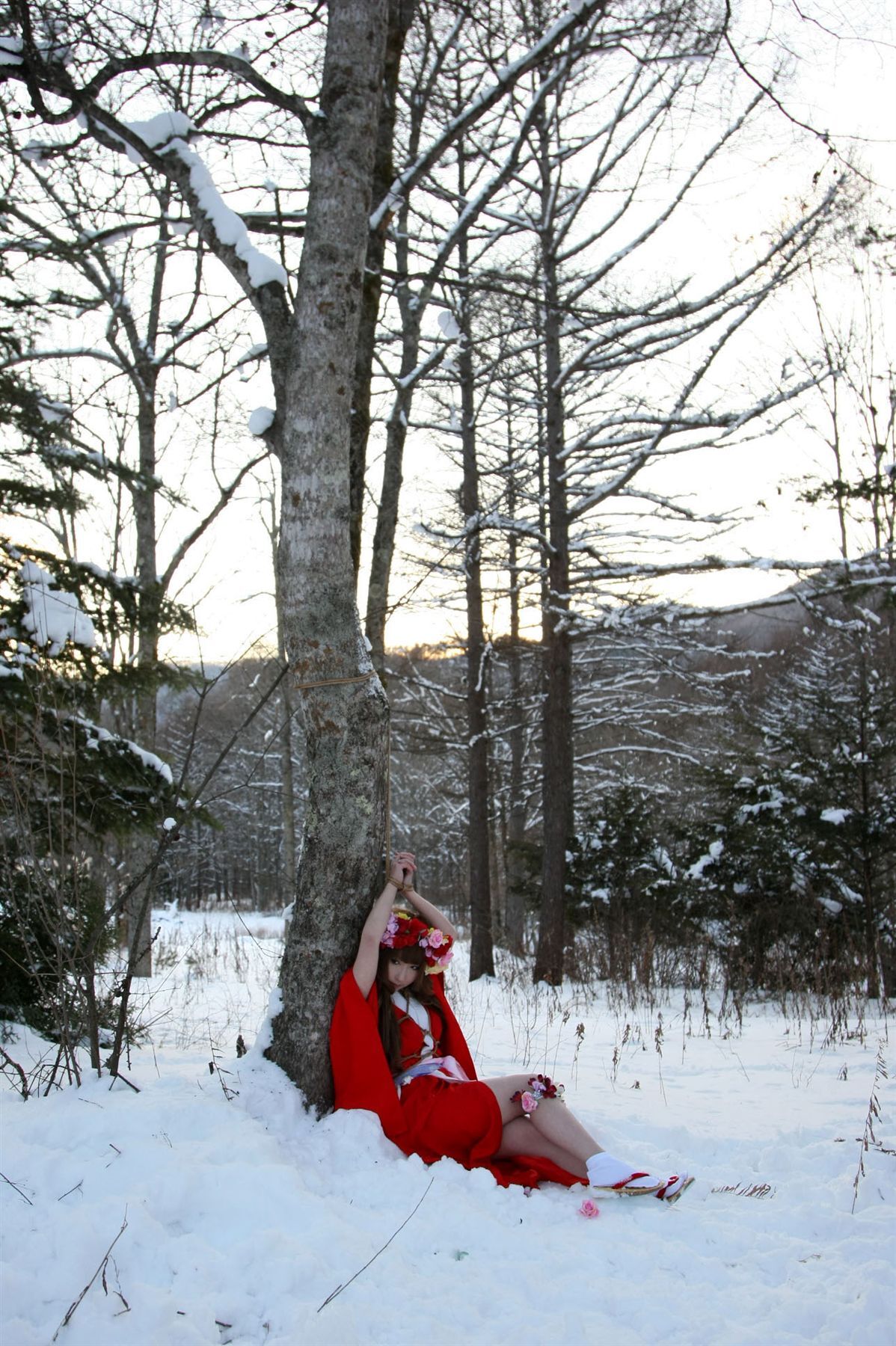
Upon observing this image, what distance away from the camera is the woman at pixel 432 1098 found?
3.06 meters

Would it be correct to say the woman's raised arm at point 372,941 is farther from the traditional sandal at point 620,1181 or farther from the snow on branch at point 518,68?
the snow on branch at point 518,68

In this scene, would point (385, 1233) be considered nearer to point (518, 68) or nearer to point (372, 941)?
point (372, 941)

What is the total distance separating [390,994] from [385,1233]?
982mm

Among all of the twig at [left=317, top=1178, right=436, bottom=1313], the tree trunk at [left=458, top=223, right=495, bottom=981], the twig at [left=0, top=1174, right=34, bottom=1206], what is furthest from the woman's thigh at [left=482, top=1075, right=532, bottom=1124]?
the tree trunk at [left=458, top=223, right=495, bottom=981]

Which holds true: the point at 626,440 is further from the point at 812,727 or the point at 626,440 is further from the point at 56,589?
the point at 56,589

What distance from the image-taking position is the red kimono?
10.1 feet

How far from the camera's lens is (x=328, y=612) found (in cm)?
343

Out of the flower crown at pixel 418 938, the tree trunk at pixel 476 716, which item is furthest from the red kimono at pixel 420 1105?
the tree trunk at pixel 476 716

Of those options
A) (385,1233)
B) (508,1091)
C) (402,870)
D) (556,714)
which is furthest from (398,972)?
(556,714)

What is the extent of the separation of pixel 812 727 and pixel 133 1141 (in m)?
7.29

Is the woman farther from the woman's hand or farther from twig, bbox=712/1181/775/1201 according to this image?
twig, bbox=712/1181/775/1201

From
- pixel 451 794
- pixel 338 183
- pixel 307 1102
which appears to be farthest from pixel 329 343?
pixel 451 794

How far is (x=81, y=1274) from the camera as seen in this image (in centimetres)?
211

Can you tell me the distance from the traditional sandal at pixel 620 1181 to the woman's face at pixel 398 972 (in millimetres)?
929
